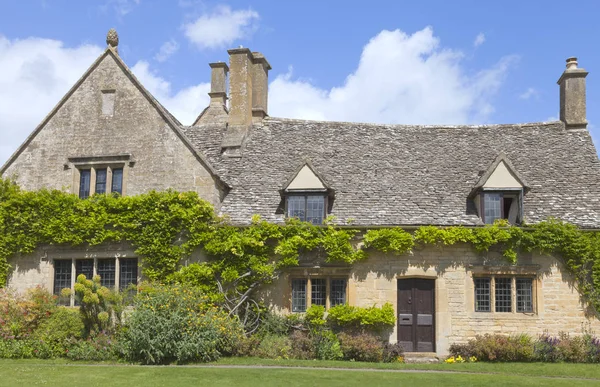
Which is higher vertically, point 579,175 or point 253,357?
point 579,175

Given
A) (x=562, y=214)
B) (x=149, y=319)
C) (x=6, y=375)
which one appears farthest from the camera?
(x=562, y=214)

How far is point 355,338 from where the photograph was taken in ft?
69.1

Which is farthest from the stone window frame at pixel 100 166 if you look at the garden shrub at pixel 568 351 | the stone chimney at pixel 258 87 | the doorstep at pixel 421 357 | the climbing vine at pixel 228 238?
the garden shrub at pixel 568 351

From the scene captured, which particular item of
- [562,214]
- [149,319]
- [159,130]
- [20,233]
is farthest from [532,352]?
[20,233]

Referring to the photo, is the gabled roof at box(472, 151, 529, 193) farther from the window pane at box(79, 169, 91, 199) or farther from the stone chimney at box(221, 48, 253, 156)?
the window pane at box(79, 169, 91, 199)

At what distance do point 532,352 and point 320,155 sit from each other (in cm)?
1025

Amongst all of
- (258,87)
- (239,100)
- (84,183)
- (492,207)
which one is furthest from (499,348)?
(84,183)

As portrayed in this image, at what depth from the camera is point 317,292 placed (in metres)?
22.9

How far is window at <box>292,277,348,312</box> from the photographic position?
895 inches

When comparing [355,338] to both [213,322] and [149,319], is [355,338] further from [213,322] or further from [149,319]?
[149,319]

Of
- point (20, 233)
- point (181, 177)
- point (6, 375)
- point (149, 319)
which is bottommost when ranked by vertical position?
point (6, 375)

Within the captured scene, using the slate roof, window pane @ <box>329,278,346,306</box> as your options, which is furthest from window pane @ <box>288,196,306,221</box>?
window pane @ <box>329,278,346,306</box>

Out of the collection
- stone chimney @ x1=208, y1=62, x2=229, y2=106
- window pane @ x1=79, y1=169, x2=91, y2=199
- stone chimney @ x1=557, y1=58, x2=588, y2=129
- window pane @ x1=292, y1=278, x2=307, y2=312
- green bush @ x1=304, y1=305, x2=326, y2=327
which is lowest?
green bush @ x1=304, y1=305, x2=326, y2=327

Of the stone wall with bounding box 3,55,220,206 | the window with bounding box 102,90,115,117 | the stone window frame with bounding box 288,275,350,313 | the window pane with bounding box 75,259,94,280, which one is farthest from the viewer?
the window with bounding box 102,90,115,117
